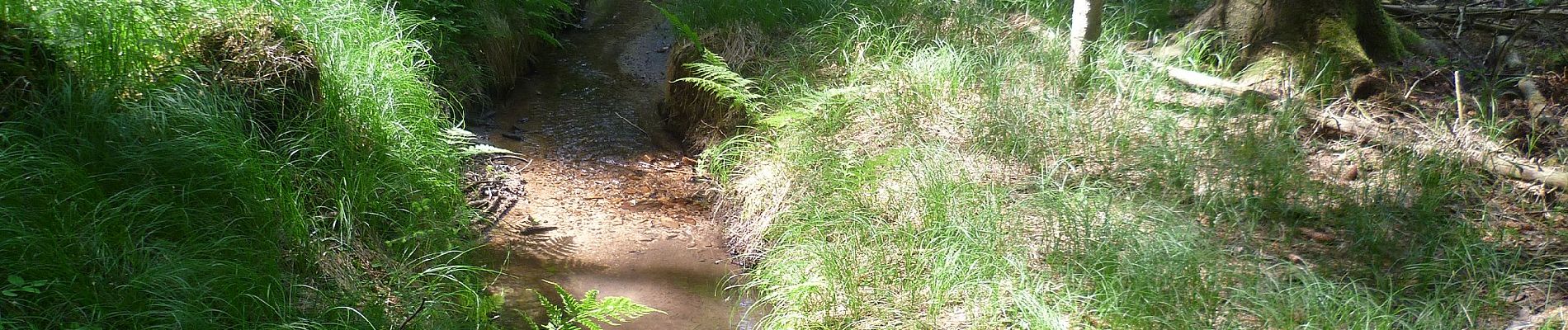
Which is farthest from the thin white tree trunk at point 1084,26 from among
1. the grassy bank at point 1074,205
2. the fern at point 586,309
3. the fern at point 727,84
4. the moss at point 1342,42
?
the fern at point 586,309

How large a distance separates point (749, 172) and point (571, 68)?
2951 mm

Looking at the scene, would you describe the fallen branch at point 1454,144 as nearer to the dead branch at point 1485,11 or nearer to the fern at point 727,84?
the dead branch at point 1485,11

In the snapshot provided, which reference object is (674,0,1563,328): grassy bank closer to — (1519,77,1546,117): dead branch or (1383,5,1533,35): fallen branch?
(1519,77,1546,117): dead branch

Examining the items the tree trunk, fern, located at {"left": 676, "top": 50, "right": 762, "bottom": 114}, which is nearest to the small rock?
the tree trunk

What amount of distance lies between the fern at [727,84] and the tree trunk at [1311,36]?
267cm

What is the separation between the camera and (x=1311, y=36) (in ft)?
15.8

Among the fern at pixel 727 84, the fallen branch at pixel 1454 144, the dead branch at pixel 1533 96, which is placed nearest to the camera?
the fallen branch at pixel 1454 144

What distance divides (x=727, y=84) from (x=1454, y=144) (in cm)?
366

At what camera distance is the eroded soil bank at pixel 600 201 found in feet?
14.2

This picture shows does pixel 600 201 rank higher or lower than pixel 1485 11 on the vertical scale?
lower

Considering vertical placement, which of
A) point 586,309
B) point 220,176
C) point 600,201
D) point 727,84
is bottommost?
point 600,201

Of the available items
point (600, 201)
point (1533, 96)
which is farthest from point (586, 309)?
point (1533, 96)

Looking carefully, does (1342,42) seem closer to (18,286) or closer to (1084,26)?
(1084,26)

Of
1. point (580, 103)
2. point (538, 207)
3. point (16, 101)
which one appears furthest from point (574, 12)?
point (16, 101)
